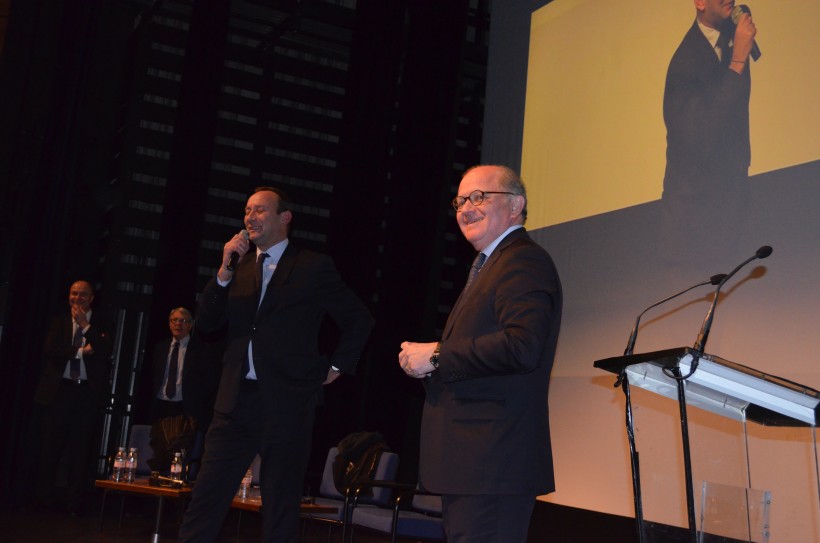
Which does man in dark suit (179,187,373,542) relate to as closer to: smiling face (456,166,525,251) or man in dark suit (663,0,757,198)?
smiling face (456,166,525,251)

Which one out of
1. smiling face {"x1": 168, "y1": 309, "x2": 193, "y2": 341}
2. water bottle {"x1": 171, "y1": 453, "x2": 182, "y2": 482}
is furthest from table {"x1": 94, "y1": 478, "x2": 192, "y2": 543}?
smiling face {"x1": 168, "y1": 309, "x2": 193, "y2": 341}

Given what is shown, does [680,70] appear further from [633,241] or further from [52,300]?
[52,300]

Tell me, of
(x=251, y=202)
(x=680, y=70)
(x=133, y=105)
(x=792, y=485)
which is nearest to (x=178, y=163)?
(x=133, y=105)

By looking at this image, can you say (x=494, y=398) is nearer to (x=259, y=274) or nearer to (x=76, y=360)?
(x=259, y=274)

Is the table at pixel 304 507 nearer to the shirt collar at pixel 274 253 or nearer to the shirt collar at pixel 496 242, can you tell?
the shirt collar at pixel 274 253

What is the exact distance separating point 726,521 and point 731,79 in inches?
86.3

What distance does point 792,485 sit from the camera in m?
3.38

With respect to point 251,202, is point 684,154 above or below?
above

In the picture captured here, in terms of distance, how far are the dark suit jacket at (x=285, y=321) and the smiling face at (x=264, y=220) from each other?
0.08 metres

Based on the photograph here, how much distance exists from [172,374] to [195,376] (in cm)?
24

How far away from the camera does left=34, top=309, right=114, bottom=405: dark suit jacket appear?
A: 6.39m

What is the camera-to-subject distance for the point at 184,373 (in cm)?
651

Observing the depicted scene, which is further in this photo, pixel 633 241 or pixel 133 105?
pixel 133 105

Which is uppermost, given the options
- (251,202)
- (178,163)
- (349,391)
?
(178,163)
